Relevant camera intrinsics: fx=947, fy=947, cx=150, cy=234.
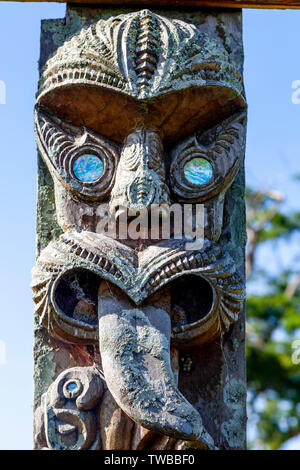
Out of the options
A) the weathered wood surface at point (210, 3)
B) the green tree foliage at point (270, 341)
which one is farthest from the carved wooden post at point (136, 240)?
the green tree foliage at point (270, 341)

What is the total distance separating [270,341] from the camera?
1221cm

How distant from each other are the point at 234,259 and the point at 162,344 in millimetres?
626

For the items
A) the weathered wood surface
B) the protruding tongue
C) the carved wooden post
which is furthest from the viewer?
the weathered wood surface

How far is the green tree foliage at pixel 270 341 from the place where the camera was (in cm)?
1167

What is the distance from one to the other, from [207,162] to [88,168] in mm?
541

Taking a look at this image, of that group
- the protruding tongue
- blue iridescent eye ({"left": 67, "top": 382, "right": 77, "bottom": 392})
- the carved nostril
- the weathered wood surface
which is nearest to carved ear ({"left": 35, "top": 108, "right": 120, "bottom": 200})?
the carved nostril

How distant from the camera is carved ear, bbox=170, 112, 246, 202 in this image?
14.0ft

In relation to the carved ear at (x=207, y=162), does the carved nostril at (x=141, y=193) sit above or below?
below

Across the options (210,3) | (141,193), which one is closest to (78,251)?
(141,193)

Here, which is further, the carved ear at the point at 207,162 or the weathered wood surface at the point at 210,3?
the weathered wood surface at the point at 210,3

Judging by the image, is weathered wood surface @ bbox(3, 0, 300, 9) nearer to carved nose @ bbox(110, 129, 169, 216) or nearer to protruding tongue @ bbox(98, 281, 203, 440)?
carved nose @ bbox(110, 129, 169, 216)

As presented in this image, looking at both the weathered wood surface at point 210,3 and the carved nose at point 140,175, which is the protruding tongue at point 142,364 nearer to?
the carved nose at point 140,175

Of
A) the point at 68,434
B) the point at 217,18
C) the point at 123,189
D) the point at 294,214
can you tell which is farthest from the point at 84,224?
the point at 294,214

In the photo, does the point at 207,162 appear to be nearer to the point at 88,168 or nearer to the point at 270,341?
the point at 88,168
